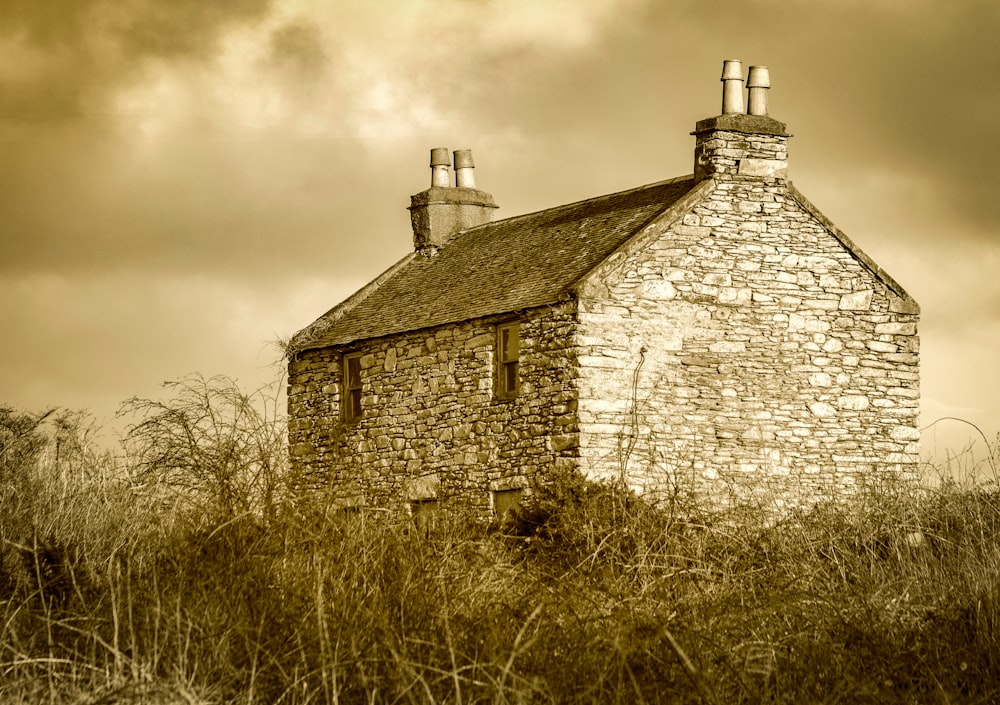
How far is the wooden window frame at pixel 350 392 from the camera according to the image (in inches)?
852

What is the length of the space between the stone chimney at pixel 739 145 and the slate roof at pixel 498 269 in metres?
0.81

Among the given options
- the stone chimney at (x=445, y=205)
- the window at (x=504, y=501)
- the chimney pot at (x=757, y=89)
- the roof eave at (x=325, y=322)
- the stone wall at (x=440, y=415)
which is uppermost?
the chimney pot at (x=757, y=89)

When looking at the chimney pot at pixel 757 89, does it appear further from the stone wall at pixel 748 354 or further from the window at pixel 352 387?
the window at pixel 352 387

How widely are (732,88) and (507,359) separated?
522 cm

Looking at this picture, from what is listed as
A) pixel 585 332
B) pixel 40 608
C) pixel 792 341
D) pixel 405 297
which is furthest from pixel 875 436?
pixel 40 608

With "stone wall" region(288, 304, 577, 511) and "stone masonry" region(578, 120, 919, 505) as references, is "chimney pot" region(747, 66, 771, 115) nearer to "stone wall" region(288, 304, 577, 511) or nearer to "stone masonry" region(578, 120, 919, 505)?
"stone masonry" region(578, 120, 919, 505)

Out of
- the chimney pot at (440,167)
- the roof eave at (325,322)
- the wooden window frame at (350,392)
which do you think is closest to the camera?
the wooden window frame at (350,392)

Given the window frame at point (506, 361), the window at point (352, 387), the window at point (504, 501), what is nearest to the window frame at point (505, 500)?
the window at point (504, 501)

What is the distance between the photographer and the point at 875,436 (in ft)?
62.3

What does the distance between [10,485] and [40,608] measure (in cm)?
177

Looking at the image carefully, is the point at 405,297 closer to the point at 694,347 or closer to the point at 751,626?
the point at 694,347

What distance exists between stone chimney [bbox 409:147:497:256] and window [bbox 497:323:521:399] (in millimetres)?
5954

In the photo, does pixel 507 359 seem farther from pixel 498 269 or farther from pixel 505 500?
pixel 498 269

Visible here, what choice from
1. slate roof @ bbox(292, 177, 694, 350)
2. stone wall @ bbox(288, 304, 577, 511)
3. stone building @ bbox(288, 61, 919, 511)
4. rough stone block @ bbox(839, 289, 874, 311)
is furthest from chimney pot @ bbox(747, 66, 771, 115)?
stone wall @ bbox(288, 304, 577, 511)
